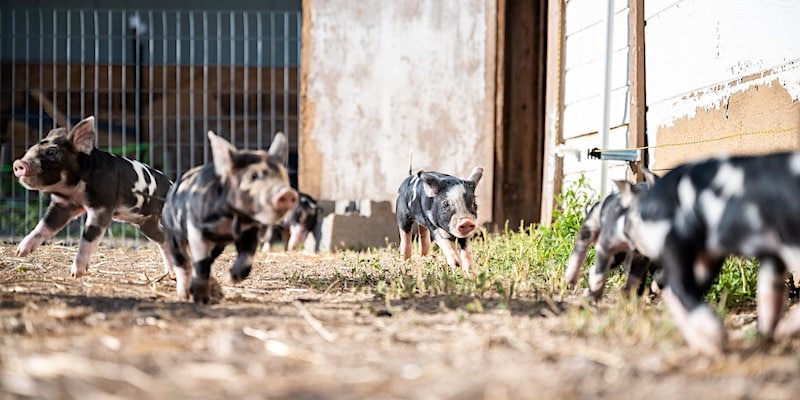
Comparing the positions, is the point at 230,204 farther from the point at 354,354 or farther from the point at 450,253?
the point at 450,253

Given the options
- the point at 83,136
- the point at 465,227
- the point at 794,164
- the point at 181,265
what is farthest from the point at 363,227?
the point at 794,164

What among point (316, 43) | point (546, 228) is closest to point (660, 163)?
point (546, 228)

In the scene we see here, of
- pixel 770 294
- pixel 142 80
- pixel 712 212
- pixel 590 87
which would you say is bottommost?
pixel 770 294

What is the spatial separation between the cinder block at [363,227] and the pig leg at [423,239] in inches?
79.8

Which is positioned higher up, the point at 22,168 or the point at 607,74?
the point at 607,74

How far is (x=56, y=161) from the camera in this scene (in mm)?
5613

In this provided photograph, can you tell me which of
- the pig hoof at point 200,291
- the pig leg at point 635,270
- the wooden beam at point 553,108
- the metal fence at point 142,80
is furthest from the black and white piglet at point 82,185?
the metal fence at point 142,80

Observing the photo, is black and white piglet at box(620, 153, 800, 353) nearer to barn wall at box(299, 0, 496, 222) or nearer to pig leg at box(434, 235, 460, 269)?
pig leg at box(434, 235, 460, 269)

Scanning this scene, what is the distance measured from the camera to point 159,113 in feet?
43.7

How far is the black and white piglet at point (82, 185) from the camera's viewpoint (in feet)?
18.4

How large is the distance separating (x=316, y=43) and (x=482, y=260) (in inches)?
164

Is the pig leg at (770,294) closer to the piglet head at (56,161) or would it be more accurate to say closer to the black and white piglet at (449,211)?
the black and white piglet at (449,211)

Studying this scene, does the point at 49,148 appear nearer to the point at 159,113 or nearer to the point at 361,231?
the point at 361,231

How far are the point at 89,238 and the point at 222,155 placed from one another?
1674 millimetres
